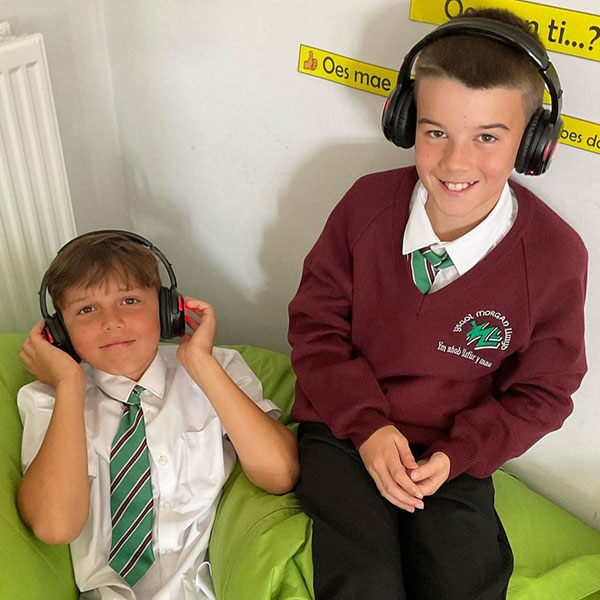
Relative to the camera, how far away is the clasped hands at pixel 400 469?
1121 mm

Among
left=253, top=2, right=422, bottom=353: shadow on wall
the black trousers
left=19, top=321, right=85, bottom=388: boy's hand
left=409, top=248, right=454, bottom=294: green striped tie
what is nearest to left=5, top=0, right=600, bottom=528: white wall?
left=253, top=2, right=422, bottom=353: shadow on wall

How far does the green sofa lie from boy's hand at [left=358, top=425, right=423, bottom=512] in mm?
141

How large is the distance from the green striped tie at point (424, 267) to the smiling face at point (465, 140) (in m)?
0.08

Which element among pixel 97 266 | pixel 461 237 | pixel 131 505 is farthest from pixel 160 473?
pixel 461 237

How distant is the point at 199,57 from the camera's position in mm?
1536

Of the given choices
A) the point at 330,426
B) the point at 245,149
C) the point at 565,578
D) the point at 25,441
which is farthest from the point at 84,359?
the point at 565,578

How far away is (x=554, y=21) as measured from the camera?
1087 millimetres

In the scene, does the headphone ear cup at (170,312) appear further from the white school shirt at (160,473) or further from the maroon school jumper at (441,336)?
the maroon school jumper at (441,336)

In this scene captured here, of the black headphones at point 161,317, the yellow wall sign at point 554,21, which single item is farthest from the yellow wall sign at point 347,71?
the black headphones at point 161,317

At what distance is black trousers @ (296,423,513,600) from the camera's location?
3.48 ft

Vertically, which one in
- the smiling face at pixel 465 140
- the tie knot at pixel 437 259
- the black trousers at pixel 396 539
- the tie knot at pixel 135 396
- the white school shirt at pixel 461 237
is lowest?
the black trousers at pixel 396 539

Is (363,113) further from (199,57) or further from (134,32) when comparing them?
(134,32)

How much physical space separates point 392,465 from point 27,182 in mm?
923

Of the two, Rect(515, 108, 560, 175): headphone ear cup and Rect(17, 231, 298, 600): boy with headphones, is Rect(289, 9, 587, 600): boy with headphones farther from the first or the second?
Rect(17, 231, 298, 600): boy with headphones
